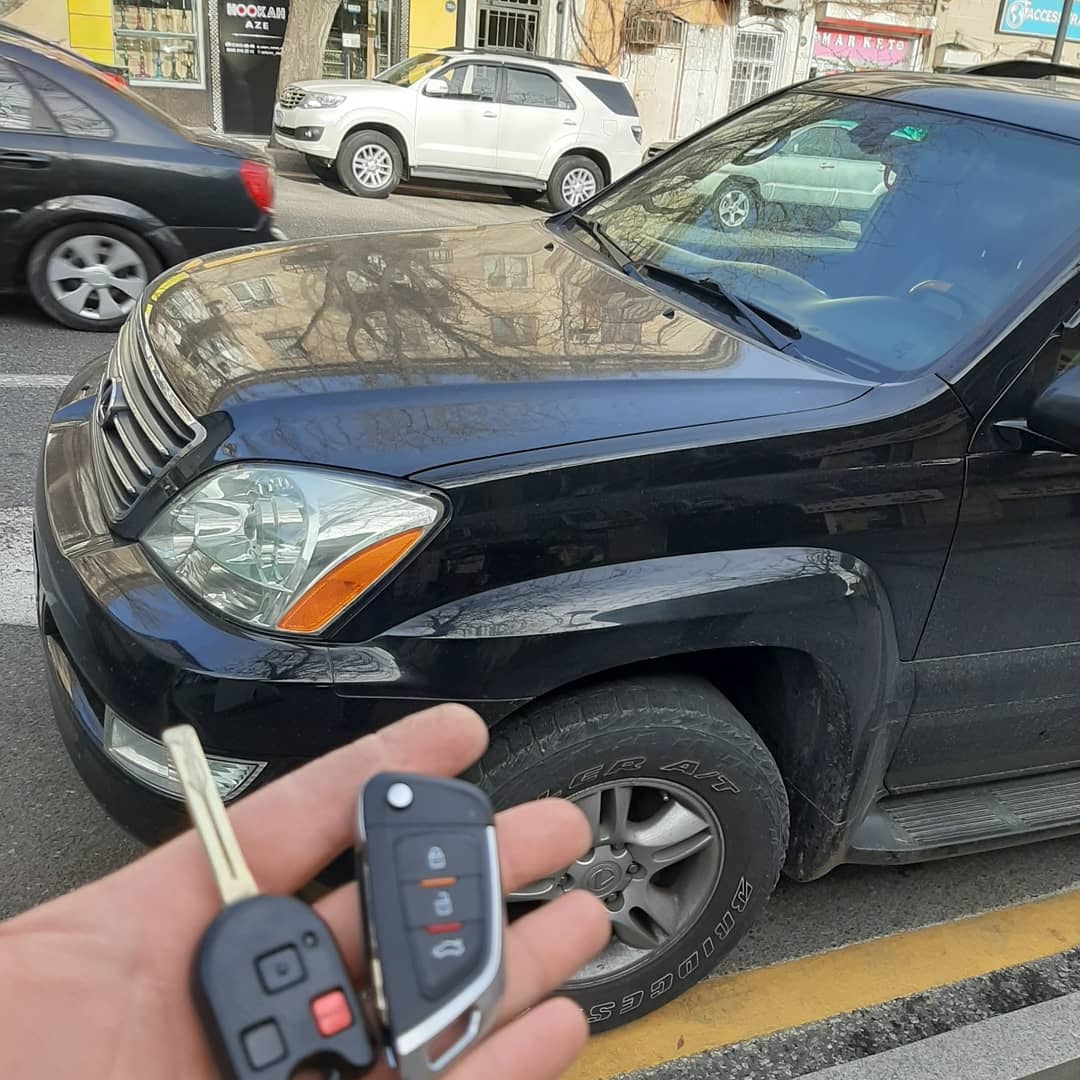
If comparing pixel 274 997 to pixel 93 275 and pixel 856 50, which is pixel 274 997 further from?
pixel 856 50

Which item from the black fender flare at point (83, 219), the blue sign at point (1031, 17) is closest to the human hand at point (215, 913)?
the black fender flare at point (83, 219)

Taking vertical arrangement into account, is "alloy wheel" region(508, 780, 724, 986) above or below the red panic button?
below

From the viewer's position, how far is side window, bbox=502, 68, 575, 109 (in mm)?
12766

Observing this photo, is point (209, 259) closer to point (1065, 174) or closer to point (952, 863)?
point (1065, 174)

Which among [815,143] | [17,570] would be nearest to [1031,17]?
Answer: [815,143]

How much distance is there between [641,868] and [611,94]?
12695 millimetres

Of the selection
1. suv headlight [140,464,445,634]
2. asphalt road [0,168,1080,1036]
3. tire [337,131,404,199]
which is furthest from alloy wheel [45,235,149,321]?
tire [337,131,404,199]

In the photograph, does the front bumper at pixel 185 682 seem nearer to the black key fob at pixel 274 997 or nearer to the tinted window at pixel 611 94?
the black key fob at pixel 274 997

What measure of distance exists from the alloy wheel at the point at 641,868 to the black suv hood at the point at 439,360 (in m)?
0.71

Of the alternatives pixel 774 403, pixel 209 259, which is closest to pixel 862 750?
pixel 774 403

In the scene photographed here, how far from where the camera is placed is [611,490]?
1828 mm

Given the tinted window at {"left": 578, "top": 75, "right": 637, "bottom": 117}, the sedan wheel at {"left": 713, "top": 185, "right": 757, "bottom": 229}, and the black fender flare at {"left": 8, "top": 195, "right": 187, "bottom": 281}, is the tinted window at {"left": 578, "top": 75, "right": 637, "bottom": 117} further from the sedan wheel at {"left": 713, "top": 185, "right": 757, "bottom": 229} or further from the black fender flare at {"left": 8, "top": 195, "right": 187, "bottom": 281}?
the sedan wheel at {"left": 713, "top": 185, "right": 757, "bottom": 229}

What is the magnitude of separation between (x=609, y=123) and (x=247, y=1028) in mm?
13298

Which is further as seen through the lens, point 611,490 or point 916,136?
point 916,136
